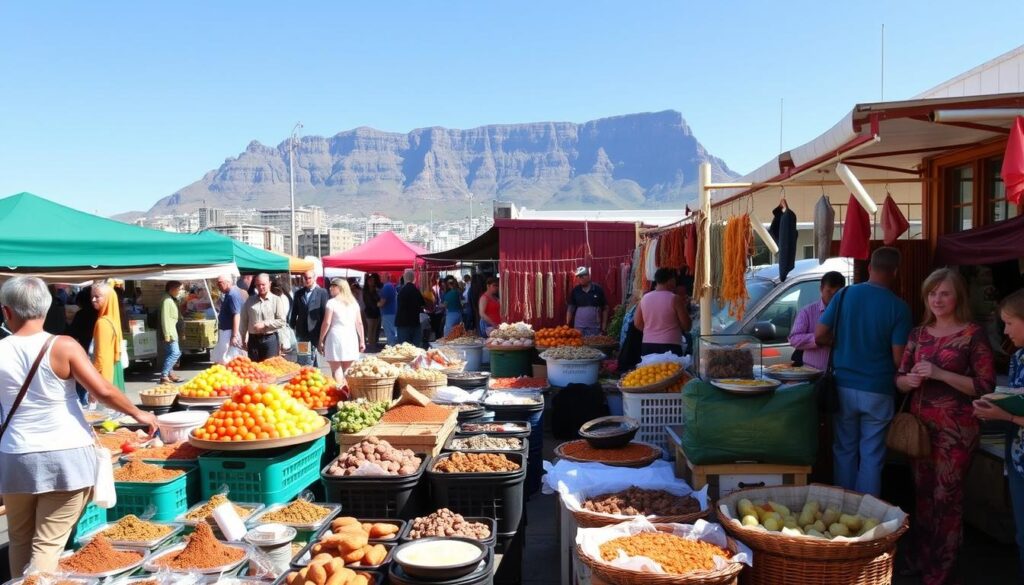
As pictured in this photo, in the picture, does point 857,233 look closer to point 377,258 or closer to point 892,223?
point 892,223

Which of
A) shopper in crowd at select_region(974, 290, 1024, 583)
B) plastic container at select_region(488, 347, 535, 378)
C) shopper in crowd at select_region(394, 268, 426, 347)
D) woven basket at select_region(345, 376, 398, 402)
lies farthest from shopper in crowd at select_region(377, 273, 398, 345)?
shopper in crowd at select_region(974, 290, 1024, 583)

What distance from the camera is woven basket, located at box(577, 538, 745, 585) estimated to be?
9.55 ft

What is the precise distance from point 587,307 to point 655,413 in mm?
5193

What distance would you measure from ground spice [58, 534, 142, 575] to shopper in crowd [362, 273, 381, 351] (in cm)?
1351

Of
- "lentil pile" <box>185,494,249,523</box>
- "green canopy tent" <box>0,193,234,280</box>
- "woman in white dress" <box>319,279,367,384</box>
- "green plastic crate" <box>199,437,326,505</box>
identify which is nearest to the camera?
"lentil pile" <box>185,494,249,523</box>

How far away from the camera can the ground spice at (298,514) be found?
399 centimetres

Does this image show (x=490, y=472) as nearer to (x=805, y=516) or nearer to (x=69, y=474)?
(x=805, y=516)

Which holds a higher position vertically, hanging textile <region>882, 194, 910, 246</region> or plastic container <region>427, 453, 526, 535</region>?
A: hanging textile <region>882, 194, 910, 246</region>

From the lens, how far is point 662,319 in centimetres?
749

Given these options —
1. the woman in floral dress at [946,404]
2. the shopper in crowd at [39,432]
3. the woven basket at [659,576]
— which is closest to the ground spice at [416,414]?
the shopper in crowd at [39,432]

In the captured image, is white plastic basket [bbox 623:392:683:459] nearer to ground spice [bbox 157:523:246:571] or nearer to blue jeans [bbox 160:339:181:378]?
ground spice [bbox 157:523:246:571]

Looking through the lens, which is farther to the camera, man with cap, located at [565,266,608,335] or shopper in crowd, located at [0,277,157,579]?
man with cap, located at [565,266,608,335]

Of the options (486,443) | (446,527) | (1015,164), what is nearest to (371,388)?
(486,443)

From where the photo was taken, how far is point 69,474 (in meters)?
3.53
